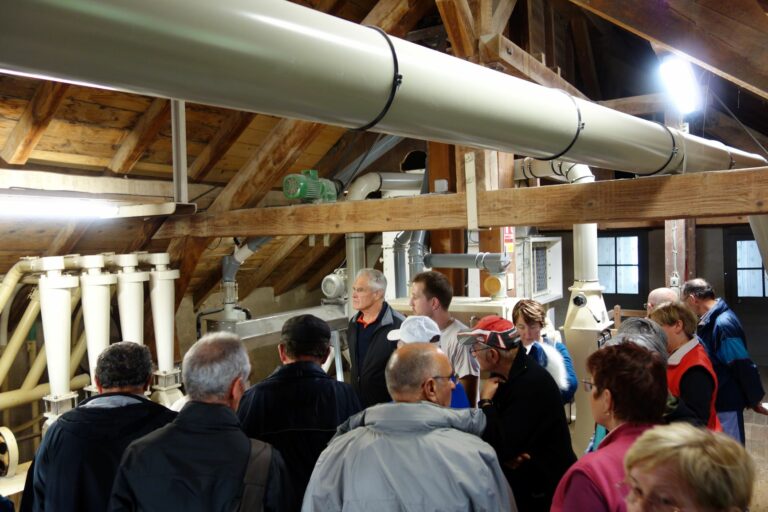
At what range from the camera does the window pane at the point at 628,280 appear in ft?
23.4

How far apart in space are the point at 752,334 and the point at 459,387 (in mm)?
5926

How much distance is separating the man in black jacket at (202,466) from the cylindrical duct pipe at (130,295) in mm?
2325

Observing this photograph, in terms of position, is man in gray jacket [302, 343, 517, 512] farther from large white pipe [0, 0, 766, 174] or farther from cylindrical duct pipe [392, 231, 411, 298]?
cylindrical duct pipe [392, 231, 411, 298]

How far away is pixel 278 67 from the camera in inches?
40.1

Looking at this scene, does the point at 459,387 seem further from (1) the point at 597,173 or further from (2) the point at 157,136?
(1) the point at 597,173

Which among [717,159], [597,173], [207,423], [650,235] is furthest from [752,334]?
[207,423]

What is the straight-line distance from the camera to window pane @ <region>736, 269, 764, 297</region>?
21.3 feet

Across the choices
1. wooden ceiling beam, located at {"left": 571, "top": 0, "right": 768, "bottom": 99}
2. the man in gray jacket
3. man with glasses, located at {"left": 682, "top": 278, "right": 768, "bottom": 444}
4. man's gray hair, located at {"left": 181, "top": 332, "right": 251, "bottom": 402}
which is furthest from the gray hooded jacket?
man with glasses, located at {"left": 682, "top": 278, "right": 768, "bottom": 444}

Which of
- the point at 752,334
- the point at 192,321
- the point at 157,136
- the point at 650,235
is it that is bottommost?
the point at 752,334

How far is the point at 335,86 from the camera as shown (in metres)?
1.11

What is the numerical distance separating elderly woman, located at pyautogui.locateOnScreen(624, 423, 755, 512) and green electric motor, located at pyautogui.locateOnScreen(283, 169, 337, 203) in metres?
2.74

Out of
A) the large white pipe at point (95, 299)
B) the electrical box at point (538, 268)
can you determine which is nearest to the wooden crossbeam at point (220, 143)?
the large white pipe at point (95, 299)

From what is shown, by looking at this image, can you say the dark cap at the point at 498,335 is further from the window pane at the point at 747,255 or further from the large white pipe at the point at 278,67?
the window pane at the point at 747,255

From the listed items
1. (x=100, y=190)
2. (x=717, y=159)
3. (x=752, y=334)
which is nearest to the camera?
(x=717, y=159)
